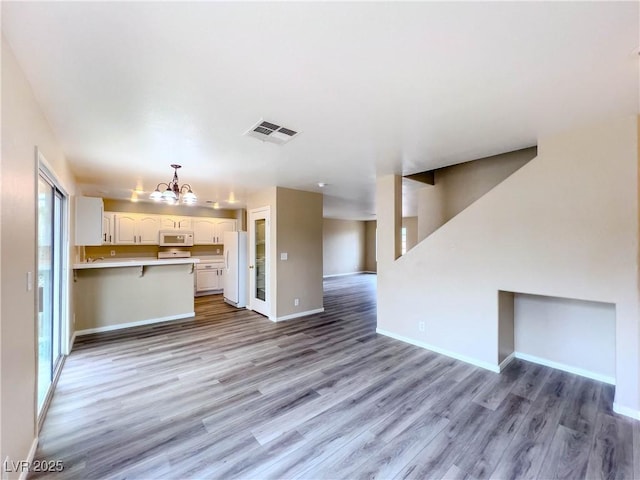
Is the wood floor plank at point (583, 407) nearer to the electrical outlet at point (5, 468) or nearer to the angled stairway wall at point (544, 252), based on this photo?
the angled stairway wall at point (544, 252)

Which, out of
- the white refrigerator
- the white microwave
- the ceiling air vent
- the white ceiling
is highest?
the white ceiling

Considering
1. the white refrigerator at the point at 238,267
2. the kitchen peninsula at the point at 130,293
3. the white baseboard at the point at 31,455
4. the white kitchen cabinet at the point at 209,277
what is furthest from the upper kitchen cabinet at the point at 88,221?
the white kitchen cabinet at the point at 209,277

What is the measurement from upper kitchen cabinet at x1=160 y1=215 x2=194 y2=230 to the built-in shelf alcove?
724 centimetres

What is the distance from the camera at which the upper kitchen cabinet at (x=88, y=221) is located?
160 inches

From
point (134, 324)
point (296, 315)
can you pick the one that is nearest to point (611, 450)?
point (296, 315)

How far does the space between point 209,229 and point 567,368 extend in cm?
784

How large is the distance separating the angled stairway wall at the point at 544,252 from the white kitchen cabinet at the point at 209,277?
220 inches

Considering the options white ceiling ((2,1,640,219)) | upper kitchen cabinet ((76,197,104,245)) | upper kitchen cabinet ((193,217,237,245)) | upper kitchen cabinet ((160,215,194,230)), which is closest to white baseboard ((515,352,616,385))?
white ceiling ((2,1,640,219))

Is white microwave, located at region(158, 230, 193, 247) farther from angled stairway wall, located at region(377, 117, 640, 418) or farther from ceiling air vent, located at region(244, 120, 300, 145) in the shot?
angled stairway wall, located at region(377, 117, 640, 418)

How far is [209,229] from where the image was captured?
26.0 ft

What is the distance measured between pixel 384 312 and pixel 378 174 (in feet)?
7.13

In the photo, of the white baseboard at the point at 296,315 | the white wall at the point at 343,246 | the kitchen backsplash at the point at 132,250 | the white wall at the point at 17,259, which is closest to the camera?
the white wall at the point at 17,259

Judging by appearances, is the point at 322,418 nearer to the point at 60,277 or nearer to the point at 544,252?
the point at 544,252

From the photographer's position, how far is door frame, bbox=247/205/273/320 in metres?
5.28
